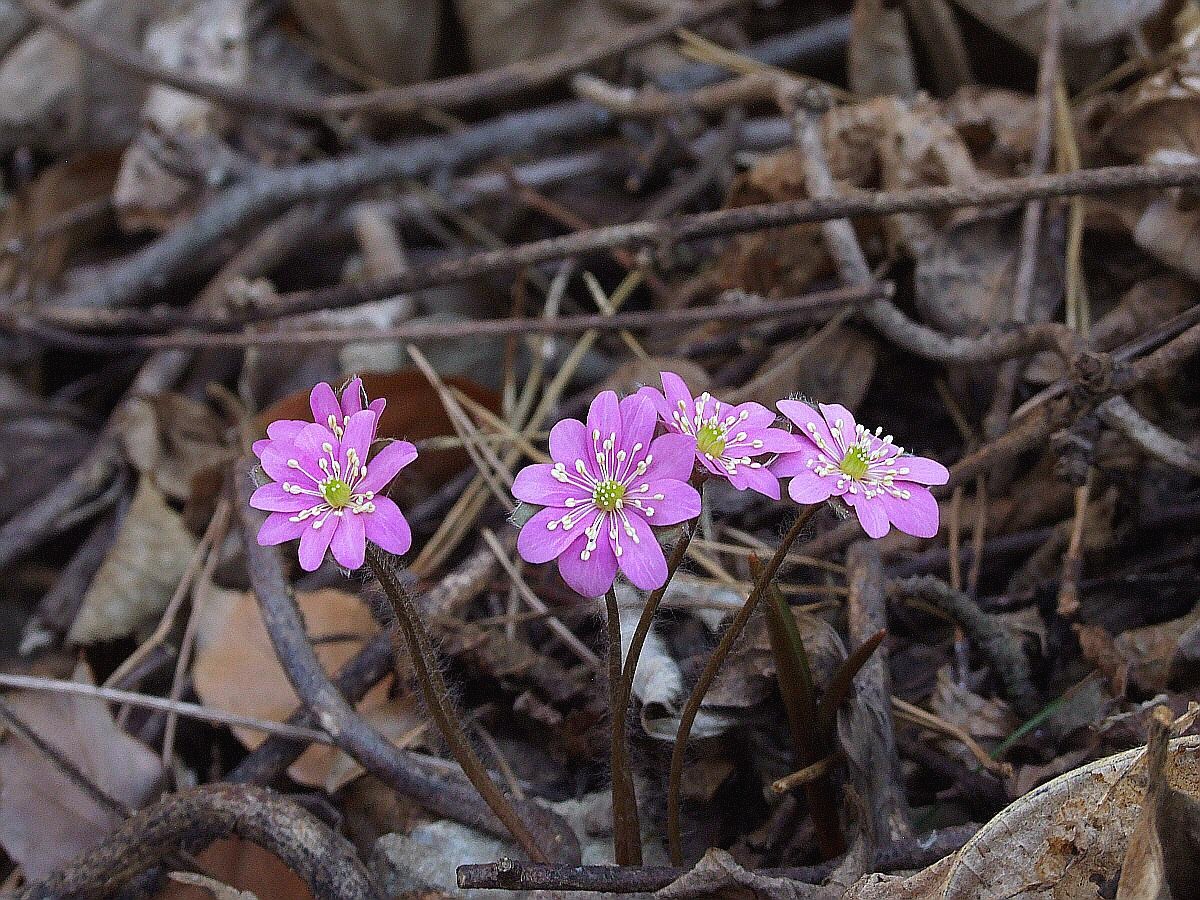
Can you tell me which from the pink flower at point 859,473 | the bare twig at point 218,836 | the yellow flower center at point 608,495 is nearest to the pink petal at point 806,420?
the pink flower at point 859,473

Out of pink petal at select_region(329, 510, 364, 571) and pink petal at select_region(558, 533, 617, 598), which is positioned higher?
pink petal at select_region(329, 510, 364, 571)

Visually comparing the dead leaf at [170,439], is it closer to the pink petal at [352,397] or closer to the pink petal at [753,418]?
the pink petal at [352,397]

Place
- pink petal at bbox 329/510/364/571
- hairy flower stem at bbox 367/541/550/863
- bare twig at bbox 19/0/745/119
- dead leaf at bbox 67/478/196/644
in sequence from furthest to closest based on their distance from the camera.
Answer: bare twig at bbox 19/0/745/119 → dead leaf at bbox 67/478/196/644 → hairy flower stem at bbox 367/541/550/863 → pink petal at bbox 329/510/364/571

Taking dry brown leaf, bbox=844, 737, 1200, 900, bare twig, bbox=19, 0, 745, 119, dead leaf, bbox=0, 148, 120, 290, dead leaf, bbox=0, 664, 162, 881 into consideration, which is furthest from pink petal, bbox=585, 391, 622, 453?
dead leaf, bbox=0, 148, 120, 290

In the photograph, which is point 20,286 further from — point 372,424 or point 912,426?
point 912,426

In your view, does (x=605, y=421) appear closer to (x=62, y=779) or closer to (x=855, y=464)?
(x=855, y=464)

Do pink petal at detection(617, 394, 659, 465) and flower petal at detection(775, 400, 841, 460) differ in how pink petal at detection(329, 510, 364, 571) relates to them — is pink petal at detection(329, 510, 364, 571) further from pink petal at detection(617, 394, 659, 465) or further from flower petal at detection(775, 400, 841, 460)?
flower petal at detection(775, 400, 841, 460)

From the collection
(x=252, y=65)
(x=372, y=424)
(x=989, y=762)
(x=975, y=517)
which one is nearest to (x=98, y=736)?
(x=372, y=424)
